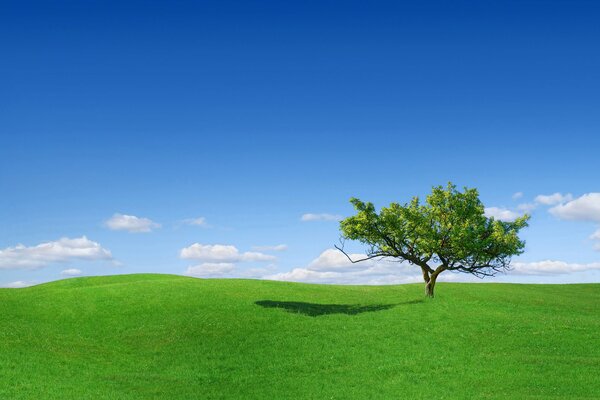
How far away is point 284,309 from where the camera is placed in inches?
2227

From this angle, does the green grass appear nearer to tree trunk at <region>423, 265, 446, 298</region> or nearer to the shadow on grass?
the shadow on grass

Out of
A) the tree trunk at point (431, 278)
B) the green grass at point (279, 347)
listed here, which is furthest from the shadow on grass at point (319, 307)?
the tree trunk at point (431, 278)

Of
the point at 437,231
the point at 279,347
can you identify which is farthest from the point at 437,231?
the point at 279,347

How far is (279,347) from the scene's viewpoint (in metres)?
43.4

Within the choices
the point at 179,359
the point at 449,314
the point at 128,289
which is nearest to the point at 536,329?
the point at 449,314

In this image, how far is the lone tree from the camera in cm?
6191

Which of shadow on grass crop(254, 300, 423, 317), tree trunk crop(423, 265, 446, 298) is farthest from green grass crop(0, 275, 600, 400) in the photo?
tree trunk crop(423, 265, 446, 298)

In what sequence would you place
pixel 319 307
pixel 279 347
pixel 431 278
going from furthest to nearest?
pixel 431 278 < pixel 319 307 < pixel 279 347

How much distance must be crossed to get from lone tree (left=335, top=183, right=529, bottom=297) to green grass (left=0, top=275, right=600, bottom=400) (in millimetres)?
5579

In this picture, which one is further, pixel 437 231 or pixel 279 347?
pixel 437 231

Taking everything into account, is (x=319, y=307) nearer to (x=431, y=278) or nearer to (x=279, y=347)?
(x=431, y=278)

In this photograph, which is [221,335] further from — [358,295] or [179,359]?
[358,295]

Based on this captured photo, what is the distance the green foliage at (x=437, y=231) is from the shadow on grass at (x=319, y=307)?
21.0 feet

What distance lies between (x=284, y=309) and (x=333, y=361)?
1682 centimetres
